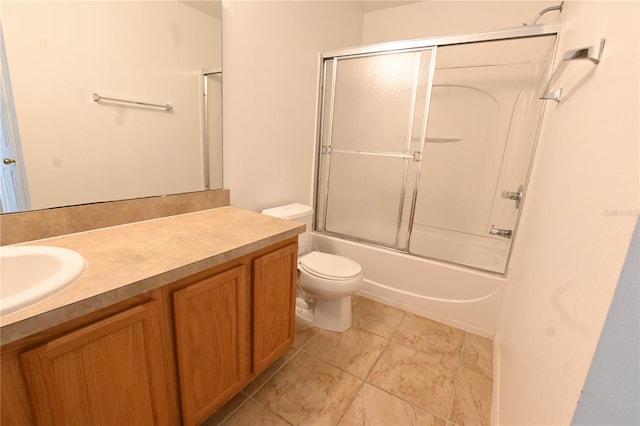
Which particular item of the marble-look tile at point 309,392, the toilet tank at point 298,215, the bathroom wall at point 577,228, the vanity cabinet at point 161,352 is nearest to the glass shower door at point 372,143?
the toilet tank at point 298,215

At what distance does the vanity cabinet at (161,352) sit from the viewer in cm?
65

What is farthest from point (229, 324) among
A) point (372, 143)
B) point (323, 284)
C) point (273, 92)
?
point (372, 143)

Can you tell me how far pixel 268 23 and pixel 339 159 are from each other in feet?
3.78

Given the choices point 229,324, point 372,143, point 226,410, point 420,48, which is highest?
point 420,48

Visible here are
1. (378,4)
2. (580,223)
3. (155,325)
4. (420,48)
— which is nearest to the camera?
(580,223)

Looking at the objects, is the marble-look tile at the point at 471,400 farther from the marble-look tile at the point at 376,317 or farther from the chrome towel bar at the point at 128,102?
the chrome towel bar at the point at 128,102

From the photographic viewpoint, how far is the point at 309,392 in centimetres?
142

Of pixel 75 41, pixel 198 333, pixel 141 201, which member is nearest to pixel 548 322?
pixel 198 333

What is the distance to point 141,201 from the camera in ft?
4.26

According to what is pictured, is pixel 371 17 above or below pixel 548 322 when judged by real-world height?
above

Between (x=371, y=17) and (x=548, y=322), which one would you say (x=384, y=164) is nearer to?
(x=371, y=17)

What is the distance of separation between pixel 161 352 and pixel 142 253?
0.33 meters

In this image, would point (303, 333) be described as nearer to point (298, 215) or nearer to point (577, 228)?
point (298, 215)

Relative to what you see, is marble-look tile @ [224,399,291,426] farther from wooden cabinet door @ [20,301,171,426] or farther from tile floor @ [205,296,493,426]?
wooden cabinet door @ [20,301,171,426]
